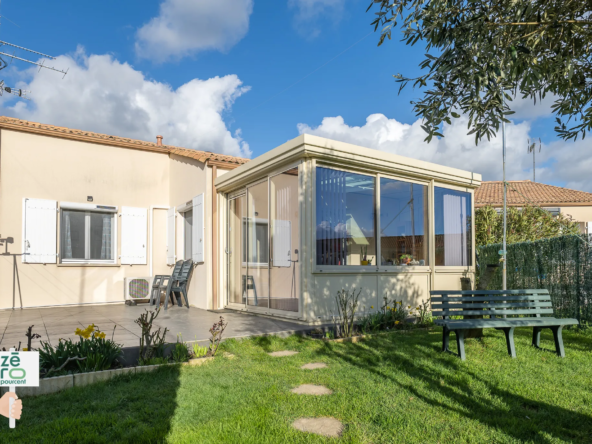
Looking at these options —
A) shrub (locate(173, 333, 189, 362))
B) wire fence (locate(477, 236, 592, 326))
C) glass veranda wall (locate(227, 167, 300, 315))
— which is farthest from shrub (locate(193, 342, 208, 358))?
wire fence (locate(477, 236, 592, 326))

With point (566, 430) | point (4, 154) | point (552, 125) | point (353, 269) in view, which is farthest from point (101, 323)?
point (552, 125)

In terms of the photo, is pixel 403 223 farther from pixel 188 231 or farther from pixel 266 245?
pixel 188 231

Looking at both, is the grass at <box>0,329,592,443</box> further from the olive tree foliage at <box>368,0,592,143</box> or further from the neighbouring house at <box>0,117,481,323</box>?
the neighbouring house at <box>0,117,481,323</box>

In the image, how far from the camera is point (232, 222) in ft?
28.2

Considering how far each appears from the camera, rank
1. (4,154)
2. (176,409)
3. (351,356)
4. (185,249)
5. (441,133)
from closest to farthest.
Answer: (176,409) < (441,133) < (351,356) < (4,154) < (185,249)

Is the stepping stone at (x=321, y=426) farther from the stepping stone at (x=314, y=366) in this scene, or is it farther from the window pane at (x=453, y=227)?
the window pane at (x=453, y=227)

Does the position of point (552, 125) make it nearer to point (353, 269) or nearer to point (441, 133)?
point (441, 133)

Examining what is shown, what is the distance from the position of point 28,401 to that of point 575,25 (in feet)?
16.2

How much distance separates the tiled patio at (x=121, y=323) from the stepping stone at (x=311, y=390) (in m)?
1.85

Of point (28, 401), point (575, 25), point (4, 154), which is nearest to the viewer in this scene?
point (28, 401)

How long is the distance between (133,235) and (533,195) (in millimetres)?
17614

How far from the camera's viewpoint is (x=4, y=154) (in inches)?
344

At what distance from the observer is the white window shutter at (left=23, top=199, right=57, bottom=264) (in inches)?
348

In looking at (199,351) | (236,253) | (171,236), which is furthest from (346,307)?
(171,236)
